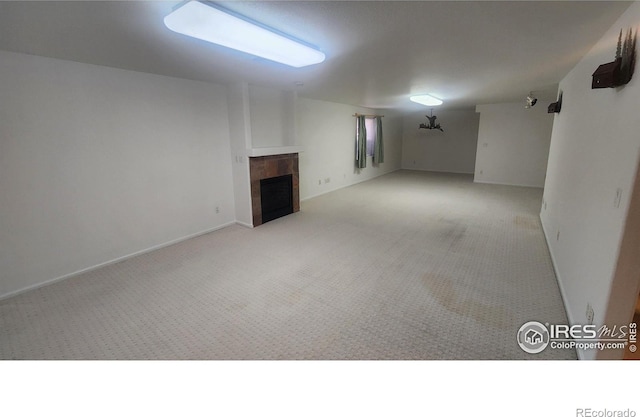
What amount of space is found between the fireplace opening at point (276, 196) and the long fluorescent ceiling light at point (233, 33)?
248cm

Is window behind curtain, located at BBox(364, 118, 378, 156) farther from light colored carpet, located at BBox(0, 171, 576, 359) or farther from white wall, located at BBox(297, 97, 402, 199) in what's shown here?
light colored carpet, located at BBox(0, 171, 576, 359)

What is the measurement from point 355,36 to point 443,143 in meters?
8.94

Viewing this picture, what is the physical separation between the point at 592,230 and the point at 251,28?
105 inches

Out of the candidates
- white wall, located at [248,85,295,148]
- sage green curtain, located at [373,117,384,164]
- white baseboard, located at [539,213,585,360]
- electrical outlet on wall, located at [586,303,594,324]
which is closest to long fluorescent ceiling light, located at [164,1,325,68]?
white wall, located at [248,85,295,148]

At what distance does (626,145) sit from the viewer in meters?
1.52

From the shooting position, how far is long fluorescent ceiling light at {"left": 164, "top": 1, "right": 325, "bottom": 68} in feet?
5.57

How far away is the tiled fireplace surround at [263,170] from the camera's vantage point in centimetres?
449

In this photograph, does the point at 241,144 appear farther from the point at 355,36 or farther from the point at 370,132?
the point at 370,132

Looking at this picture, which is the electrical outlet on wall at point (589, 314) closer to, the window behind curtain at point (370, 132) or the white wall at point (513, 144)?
the white wall at point (513, 144)

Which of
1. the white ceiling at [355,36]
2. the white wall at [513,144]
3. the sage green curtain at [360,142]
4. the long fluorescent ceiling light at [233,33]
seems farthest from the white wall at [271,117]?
the white wall at [513,144]

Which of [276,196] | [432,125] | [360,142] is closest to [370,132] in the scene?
[360,142]

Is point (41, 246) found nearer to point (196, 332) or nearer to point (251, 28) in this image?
point (196, 332)

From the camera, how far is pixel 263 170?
4621mm
